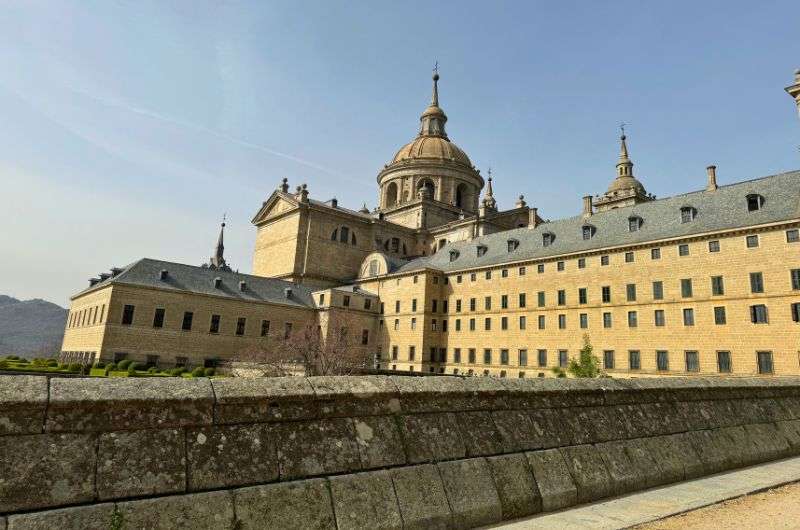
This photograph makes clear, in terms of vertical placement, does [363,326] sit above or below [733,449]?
above

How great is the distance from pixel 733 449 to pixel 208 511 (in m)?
7.90

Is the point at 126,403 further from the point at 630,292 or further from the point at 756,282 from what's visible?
the point at 630,292

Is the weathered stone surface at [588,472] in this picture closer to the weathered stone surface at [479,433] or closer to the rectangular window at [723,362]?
the weathered stone surface at [479,433]

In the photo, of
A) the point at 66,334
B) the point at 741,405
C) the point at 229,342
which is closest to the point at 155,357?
the point at 229,342

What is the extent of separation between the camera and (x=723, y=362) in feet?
112

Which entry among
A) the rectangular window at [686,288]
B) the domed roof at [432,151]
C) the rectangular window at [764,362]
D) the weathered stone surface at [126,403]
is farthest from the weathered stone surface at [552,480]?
the domed roof at [432,151]

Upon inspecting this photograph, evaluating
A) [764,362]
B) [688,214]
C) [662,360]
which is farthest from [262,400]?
[688,214]

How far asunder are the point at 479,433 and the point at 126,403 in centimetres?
334

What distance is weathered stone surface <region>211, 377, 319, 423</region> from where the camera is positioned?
3.90m

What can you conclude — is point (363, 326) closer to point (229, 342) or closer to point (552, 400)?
point (229, 342)

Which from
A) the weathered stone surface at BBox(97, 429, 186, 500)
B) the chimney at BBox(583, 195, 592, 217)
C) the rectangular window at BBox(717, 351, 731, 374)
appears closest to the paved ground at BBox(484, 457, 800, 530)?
the weathered stone surface at BBox(97, 429, 186, 500)

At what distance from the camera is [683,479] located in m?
6.55

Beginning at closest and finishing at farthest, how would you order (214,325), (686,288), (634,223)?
(686,288)
(634,223)
(214,325)

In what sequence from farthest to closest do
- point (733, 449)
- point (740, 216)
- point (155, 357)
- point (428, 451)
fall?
point (155, 357) → point (740, 216) → point (733, 449) → point (428, 451)
